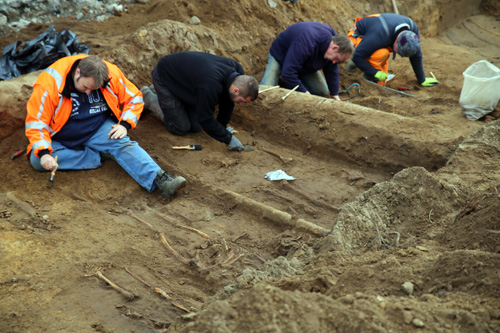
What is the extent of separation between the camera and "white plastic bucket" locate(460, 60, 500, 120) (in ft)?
17.6

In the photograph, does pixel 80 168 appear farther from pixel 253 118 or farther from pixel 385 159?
pixel 385 159

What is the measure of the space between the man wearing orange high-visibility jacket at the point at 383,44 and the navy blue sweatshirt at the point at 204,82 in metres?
2.85

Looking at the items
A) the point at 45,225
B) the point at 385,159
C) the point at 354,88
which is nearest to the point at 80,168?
the point at 45,225

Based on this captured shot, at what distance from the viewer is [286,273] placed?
299cm

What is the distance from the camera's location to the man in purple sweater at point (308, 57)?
5.91 meters

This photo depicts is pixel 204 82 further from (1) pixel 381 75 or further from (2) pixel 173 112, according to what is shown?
(1) pixel 381 75

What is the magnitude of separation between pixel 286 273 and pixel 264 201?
142 centimetres

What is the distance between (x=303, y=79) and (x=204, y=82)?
2591mm

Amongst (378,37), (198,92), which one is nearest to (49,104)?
(198,92)

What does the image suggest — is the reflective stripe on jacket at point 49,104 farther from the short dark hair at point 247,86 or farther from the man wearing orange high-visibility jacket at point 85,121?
the short dark hair at point 247,86

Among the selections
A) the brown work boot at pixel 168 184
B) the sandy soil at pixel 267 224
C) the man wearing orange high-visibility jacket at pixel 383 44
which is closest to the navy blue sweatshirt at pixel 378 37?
the man wearing orange high-visibility jacket at pixel 383 44

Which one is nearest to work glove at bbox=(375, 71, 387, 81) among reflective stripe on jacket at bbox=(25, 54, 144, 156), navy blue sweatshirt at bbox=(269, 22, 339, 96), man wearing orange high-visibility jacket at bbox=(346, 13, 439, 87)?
man wearing orange high-visibility jacket at bbox=(346, 13, 439, 87)

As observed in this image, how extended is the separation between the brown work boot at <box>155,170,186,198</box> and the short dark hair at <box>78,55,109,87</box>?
110 cm

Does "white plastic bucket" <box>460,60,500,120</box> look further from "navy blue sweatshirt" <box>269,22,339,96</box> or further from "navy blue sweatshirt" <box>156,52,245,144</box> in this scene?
"navy blue sweatshirt" <box>156,52,245,144</box>
